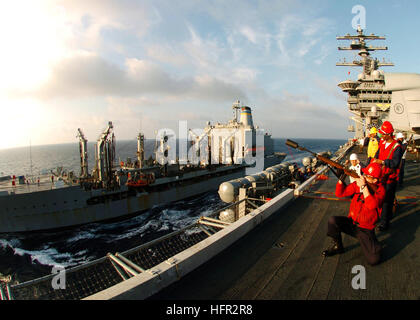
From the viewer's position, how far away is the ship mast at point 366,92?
99.9 feet

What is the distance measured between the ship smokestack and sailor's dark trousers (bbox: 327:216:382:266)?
3074cm

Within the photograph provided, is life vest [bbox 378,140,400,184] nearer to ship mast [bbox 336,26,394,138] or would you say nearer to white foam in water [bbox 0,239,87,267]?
white foam in water [bbox 0,239,87,267]

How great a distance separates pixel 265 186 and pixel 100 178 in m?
14.2

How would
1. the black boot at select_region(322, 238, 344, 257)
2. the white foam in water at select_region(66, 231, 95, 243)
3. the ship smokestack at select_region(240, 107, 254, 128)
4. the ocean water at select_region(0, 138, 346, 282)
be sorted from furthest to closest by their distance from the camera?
the ship smokestack at select_region(240, 107, 254, 128)
the white foam in water at select_region(66, 231, 95, 243)
the ocean water at select_region(0, 138, 346, 282)
the black boot at select_region(322, 238, 344, 257)

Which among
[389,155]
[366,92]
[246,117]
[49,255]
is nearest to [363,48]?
[366,92]

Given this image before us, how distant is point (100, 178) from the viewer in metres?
18.0

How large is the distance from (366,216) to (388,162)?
2262 mm

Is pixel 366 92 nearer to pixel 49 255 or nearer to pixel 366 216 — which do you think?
pixel 366 216

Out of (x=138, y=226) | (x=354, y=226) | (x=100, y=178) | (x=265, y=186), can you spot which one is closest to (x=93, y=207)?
(x=100, y=178)

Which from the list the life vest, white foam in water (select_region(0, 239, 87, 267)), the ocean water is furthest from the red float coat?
white foam in water (select_region(0, 239, 87, 267))

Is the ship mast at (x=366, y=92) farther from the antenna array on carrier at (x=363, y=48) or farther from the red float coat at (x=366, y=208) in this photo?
the red float coat at (x=366, y=208)

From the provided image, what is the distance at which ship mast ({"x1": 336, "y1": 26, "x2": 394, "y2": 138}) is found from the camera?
3045 centimetres

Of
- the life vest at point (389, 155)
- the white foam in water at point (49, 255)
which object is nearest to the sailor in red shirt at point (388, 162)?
the life vest at point (389, 155)
